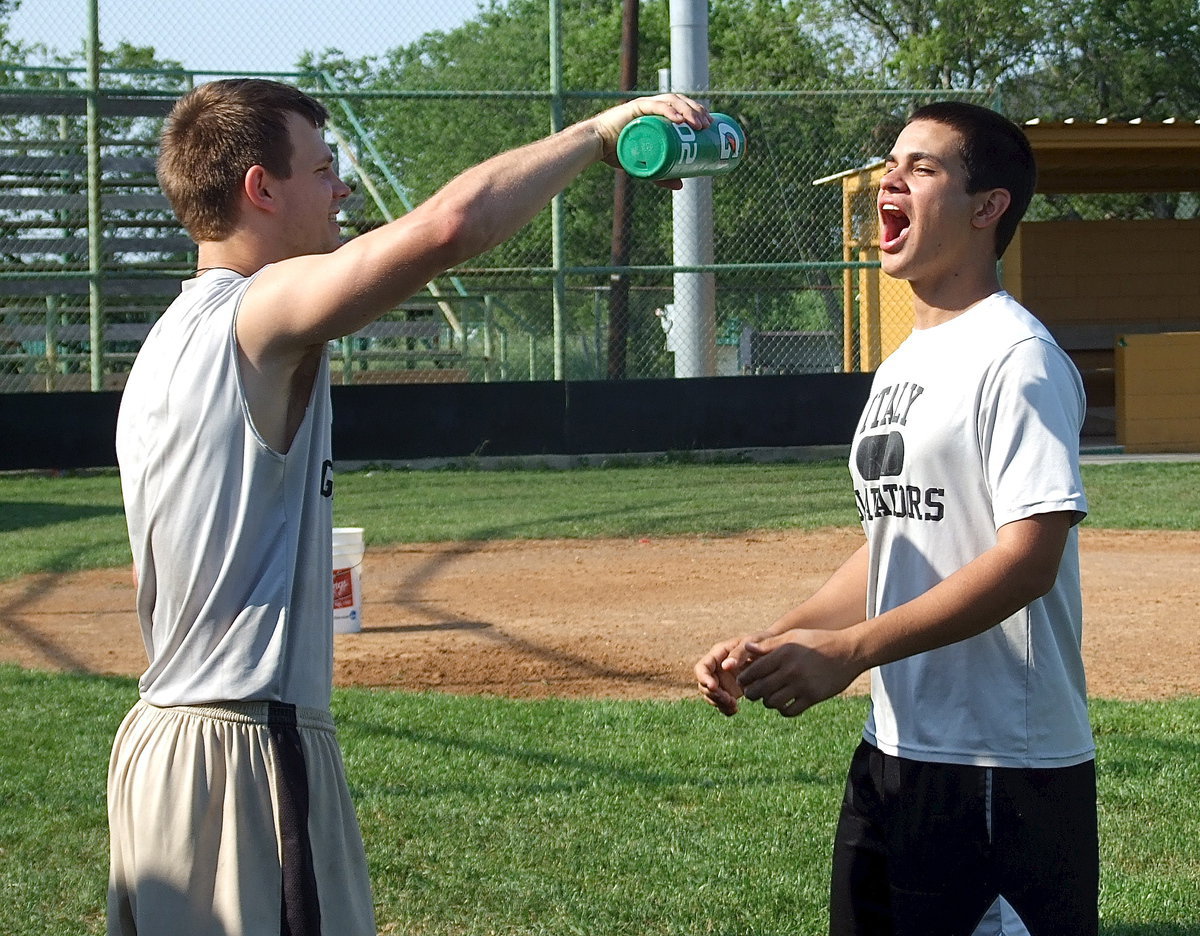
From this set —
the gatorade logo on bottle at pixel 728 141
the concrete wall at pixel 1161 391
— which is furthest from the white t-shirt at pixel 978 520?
the concrete wall at pixel 1161 391

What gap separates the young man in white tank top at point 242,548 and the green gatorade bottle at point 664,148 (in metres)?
0.06

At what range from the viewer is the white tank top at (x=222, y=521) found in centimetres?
222

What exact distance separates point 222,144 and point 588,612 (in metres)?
6.40

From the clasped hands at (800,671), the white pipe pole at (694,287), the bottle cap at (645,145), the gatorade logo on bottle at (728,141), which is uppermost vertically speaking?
the white pipe pole at (694,287)

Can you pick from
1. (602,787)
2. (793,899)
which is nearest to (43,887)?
(602,787)

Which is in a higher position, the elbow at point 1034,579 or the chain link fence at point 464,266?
the chain link fence at point 464,266

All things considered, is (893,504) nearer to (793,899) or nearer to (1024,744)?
(1024,744)

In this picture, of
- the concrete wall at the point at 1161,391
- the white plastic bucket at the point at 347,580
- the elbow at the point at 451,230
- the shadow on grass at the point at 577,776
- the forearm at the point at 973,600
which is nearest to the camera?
the elbow at the point at 451,230

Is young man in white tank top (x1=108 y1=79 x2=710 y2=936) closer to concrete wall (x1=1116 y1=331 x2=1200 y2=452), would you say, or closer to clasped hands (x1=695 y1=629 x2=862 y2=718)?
clasped hands (x1=695 y1=629 x2=862 y2=718)

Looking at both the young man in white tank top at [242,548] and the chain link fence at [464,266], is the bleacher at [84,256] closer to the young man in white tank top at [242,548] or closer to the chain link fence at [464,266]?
the chain link fence at [464,266]

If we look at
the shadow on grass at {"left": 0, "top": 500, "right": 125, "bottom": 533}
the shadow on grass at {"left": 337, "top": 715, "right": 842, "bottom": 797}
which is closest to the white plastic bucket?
the shadow on grass at {"left": 337, "top": 715, "right": 842, "bottom": 797}

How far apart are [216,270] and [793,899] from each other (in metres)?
2.70

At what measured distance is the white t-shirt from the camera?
2475mm

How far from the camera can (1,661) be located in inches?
293
